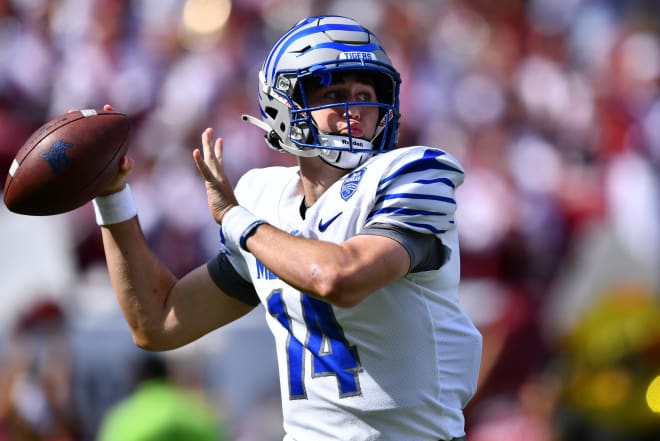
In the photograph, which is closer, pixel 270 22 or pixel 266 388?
pixel 266 388

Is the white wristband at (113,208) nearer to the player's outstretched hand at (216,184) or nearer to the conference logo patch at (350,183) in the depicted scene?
the player's outstretched hand at (216,184)

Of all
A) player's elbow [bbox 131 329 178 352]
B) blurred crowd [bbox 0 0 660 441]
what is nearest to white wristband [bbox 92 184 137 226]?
player's elbow [bbox 131 329 178 352]

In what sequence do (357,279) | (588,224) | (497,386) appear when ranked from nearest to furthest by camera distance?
(357,279)
(497,386)
(588,224)

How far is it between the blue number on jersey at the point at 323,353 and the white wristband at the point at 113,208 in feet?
2.29

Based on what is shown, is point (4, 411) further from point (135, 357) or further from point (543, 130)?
point (543, 130)

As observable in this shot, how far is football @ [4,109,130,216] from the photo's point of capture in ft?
10.6

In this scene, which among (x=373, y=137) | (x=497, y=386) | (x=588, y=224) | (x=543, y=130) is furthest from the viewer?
(x=543, y=130)

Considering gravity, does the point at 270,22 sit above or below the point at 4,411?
above

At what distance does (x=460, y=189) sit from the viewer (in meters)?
7.23

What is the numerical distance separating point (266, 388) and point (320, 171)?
9.50 feet

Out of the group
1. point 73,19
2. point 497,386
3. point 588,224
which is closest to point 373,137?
point 497,386

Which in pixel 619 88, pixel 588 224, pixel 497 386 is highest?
pixel 619 88

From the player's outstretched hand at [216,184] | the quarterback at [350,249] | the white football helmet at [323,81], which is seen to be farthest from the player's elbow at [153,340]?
the white football helmet at [323,81]

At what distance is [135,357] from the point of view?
6062 mm
